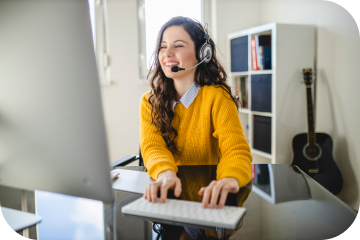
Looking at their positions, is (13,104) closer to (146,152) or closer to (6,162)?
(6,162)

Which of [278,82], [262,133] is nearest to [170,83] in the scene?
[278,82]

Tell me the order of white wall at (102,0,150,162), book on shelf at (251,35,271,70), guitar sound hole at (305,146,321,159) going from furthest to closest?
white wall at (102,0,150,162) < book on shelf at (251,35,271,70) < guitar sound hole at (305,146,321,159)

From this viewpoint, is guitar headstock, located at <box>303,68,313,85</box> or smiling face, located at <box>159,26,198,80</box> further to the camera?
guitar headstock, located at <box>303,68,313,85</box>

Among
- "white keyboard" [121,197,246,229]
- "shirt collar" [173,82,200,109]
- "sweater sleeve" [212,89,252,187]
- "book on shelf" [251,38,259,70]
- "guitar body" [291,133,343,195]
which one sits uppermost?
"book on shelf" [251,38,259,70]

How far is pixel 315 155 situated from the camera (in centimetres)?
205

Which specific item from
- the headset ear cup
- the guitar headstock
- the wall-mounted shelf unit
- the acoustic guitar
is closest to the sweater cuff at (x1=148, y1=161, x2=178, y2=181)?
the headset ear cup

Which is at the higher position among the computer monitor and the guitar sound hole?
the computer monitor

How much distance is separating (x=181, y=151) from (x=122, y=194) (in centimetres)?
49

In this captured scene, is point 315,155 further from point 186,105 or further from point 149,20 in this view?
point 149,20

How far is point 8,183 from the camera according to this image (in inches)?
20.4

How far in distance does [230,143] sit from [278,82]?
1469 millimetres

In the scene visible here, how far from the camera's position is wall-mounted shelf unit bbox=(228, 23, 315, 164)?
221cm

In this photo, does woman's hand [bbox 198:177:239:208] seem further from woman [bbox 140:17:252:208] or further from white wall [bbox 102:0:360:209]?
white wall [bbox 102:0:360:209]

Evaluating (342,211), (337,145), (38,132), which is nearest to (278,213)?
(342,211)
